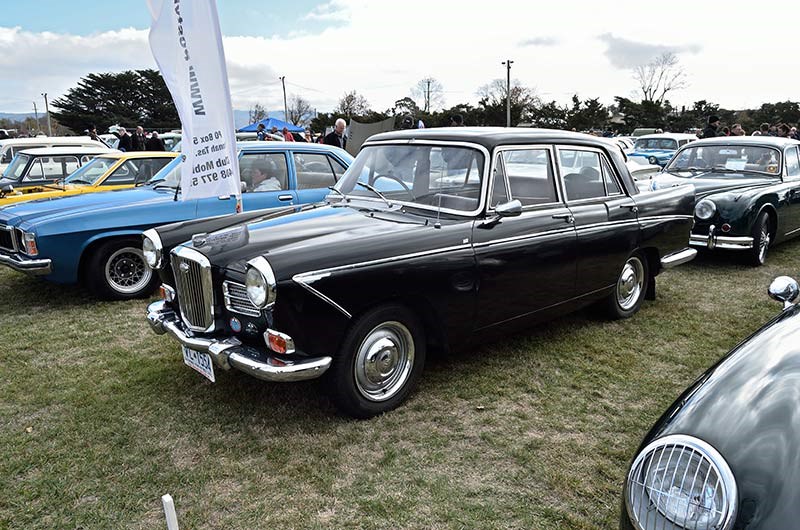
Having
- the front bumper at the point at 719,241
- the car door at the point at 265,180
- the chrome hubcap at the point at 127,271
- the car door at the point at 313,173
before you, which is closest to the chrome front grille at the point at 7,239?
the chrome hubcap at the point at 127,271

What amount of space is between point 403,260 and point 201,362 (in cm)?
137

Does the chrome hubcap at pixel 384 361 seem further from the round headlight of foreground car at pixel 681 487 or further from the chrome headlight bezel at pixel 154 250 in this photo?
the round headlight of foreground car at pixel 681 487

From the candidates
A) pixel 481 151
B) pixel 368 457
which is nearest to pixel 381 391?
pixel 368 457

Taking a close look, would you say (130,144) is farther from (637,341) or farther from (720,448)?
(720,448)

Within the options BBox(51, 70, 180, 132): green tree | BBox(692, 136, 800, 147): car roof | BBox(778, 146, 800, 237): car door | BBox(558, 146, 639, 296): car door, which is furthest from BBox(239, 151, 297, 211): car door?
BBox(51, 70, 180, 132): green tree

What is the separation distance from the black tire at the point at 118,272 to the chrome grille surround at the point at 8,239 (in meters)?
0.73

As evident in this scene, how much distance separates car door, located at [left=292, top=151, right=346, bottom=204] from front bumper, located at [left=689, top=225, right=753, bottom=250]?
4.35 metres

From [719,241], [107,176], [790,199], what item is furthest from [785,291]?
[107,176]

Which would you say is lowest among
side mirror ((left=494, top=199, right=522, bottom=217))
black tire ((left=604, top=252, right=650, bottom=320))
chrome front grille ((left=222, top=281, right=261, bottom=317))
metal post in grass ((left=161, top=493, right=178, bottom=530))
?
black tire ((left=604, top=252, right=650, bottom=320))

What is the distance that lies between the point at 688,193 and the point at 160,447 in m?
5.13

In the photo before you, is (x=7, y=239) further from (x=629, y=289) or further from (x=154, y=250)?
(x=629, y=289)

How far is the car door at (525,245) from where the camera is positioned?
3881 mm

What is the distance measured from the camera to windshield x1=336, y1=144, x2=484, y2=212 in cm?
400

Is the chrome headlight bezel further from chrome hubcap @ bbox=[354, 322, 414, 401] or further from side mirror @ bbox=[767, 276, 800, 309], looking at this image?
side mirror @ bbox=[767, 276, 800, 309]
